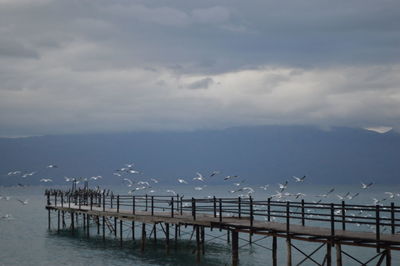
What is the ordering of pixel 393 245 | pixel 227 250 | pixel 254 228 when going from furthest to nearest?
1. pixel 227 250
2. pixel 254 228
3. pixel 393 245

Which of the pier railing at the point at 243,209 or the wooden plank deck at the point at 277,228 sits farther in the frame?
the pier railing at the point at 243,209

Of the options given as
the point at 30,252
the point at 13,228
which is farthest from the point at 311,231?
the point at 13,228

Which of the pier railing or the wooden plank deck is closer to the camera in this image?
the wooden plank deck

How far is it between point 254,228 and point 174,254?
14.7 metres

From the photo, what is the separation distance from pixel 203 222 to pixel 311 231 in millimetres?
8550

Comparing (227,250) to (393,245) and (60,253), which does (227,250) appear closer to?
(60,253)

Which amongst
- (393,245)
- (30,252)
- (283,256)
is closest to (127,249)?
(30,252)

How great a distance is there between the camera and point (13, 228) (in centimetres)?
7925

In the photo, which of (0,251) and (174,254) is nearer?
(174,254)

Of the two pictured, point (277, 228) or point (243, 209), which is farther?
point (243, 209)

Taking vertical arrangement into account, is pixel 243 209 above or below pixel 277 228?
above

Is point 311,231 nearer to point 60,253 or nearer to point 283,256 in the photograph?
point 283,256

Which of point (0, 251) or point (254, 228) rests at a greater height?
point (254, 228)

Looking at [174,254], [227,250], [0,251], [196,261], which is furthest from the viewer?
[0,251]
